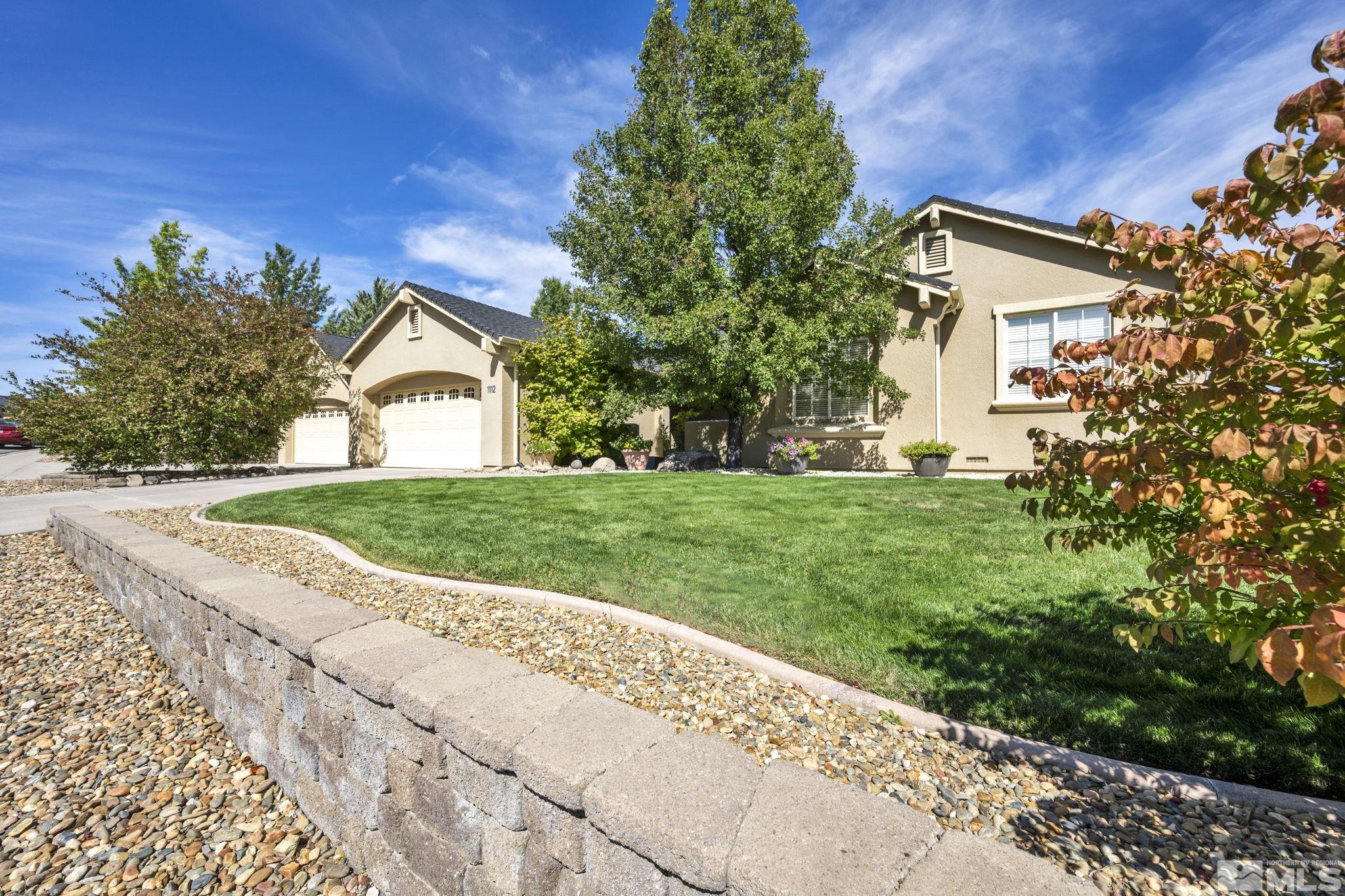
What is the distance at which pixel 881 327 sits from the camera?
11.7 meters

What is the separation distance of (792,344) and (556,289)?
2584 centimetres

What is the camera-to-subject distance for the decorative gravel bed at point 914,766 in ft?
5.59

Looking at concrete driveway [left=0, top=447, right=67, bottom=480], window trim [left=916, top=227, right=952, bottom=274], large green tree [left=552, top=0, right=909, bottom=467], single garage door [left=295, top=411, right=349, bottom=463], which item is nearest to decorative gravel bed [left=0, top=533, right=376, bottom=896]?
→ large green tree [left=552, top=0, right=909, bottom=467]

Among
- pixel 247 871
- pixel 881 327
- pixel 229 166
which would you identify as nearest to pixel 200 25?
pixel 229 166

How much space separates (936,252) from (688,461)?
24.1ft

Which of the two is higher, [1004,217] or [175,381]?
[1004,217]

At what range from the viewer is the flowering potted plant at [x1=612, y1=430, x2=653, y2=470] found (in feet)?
47.6

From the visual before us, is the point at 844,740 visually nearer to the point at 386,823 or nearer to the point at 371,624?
the point at 386,823

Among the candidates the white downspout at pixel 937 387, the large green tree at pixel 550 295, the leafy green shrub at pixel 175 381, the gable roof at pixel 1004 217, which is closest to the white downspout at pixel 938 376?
the white downspout at pixel 937 387

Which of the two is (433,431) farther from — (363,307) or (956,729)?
(363,307)

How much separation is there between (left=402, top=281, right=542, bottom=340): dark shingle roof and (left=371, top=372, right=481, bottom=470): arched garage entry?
5.25ft

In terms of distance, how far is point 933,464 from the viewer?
10.7 metres

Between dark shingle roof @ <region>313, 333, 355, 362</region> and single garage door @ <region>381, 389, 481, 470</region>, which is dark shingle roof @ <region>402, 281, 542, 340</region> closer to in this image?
single garage door @ <region>381, 389, 481, 470</region>

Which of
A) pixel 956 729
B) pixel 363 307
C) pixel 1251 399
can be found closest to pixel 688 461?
pixel 956 729
